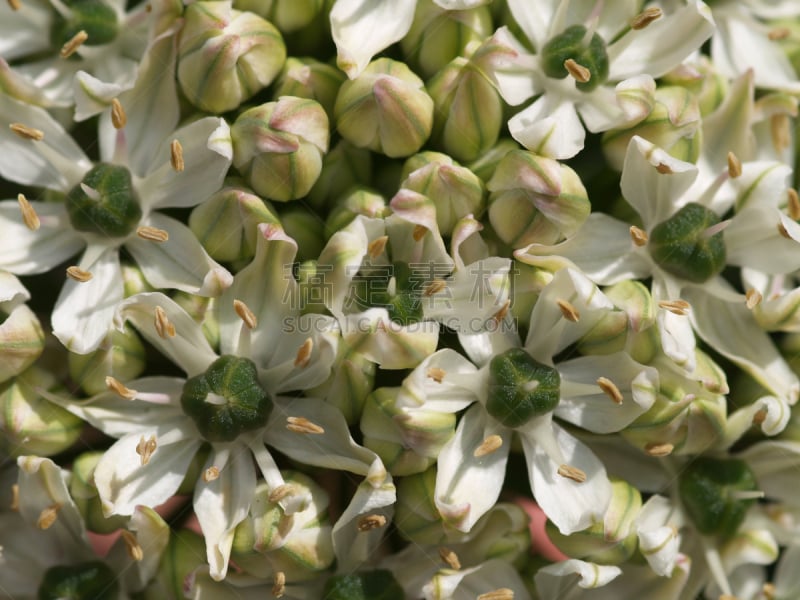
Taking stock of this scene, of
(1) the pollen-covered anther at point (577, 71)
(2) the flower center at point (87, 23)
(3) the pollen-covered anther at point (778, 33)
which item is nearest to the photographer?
(1) the pollen-covered anther at point (577, 71)

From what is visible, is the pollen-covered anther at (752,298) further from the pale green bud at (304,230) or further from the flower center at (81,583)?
the flower center at (81,583)

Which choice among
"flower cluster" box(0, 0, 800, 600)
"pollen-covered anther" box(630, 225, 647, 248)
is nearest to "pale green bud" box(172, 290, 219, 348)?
"flower cluster" box(0, 0, 800, 600)

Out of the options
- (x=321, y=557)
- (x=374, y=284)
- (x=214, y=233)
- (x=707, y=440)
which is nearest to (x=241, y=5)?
(x=214, y=233)

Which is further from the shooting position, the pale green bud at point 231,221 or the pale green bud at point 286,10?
the pale green bud at point 286,10

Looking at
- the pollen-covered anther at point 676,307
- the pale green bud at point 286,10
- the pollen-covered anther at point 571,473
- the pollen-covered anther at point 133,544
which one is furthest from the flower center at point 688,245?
the pollen-covered anther at point 133,544

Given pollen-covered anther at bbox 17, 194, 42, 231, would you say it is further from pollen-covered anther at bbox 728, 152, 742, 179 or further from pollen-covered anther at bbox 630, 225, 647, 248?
pollen-covered anther at bbox 728, 152, 742, 179

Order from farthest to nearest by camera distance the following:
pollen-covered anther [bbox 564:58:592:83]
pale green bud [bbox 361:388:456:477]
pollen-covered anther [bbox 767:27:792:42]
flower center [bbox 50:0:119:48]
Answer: pollen-covered anther [bbox 767:27:792:42] → flower center [bbox 50:0:119:48] → pollen-covered anther [bbox 564:58:592:83] → pale green bud [bbox 361:388:456:477]
